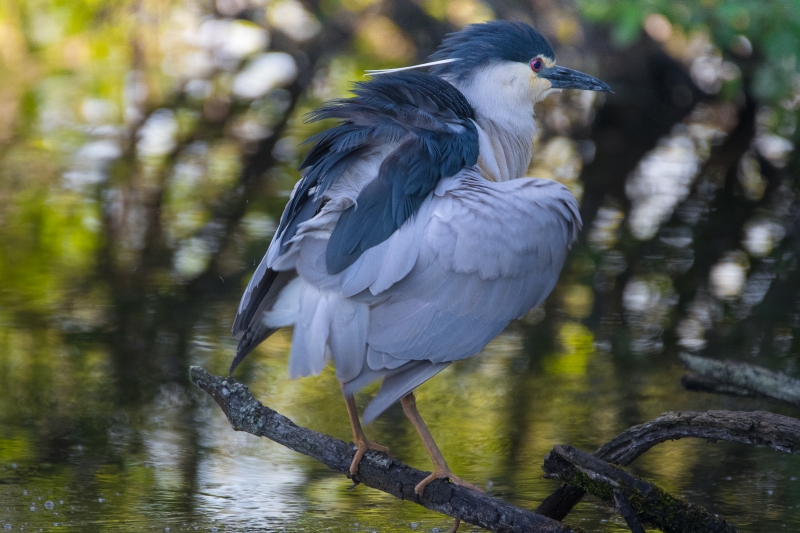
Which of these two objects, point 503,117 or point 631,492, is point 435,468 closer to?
point 631,492

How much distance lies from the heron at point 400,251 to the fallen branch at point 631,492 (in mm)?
324

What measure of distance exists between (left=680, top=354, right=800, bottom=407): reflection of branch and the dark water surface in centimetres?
53

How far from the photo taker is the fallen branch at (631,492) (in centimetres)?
254

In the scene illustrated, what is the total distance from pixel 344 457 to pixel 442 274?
590mm

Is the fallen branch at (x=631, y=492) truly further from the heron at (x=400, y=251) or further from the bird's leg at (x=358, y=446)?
the bird's leg at (x=358, y=446)

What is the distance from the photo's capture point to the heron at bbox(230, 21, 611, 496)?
2.75m

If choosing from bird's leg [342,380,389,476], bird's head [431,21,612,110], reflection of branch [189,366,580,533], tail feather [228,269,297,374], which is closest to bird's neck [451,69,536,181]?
bird's head [431,21,612,110]

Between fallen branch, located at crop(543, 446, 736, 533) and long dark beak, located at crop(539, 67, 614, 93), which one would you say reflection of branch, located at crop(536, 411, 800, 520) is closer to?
fallen branch, located at crop(543, 446, 736, 533)

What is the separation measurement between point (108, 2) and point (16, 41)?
2.52m

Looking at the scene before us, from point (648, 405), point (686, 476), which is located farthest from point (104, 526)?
point (648, 405)

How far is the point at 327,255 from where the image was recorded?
2.75 m

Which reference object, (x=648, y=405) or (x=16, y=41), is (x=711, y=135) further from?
(x=16, y=41)

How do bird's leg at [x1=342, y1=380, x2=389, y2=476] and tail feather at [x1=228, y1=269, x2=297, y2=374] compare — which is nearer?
bird's leg at [x1=342, y1=380, x2=389, y2=476]

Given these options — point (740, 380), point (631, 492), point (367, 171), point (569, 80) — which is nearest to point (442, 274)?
point (367, 171)
